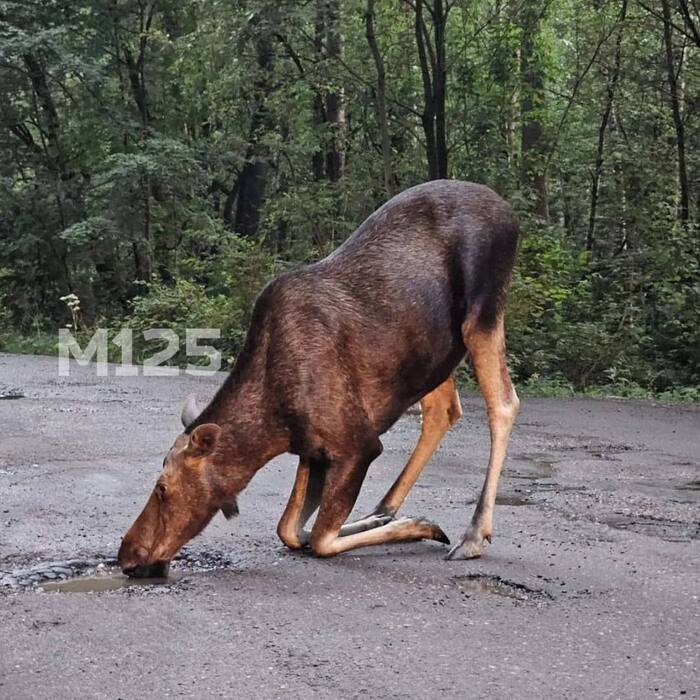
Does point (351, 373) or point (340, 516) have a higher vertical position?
point (351, 373)

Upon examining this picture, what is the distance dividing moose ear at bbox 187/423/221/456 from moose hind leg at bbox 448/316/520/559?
135 centimetres

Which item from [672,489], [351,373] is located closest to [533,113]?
[672,489]

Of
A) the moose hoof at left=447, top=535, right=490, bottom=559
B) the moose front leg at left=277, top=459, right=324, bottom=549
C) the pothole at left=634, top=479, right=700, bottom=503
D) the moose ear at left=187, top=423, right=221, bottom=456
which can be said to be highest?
the moose ear at left=187, top=423, right=221, bottom=456

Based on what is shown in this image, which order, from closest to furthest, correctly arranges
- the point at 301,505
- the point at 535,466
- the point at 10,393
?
the point at 301,505 < the point at 535,466 < the point at 10,393

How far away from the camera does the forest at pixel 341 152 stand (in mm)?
17766

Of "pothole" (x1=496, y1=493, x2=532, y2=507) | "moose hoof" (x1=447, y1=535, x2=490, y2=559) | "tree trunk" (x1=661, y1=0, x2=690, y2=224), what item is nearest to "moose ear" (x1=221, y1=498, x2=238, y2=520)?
"moose hoof" (x1=447, y1=535, x2=490, y2=559)

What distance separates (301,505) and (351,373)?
76cm

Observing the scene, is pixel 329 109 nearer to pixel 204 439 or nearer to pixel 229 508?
pixel 229 508

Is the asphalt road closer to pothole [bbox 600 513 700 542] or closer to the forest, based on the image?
pothole [bbox 600 513 700 542]

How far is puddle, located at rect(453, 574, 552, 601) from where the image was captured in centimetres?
495

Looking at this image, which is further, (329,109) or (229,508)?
(329,109)

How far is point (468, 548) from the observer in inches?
218

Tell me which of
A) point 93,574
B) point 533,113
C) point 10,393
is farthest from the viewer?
point 533,113

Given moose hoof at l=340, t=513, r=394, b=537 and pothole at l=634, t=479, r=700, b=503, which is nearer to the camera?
moose hoof at l=340, t=513, r=394, b=537
